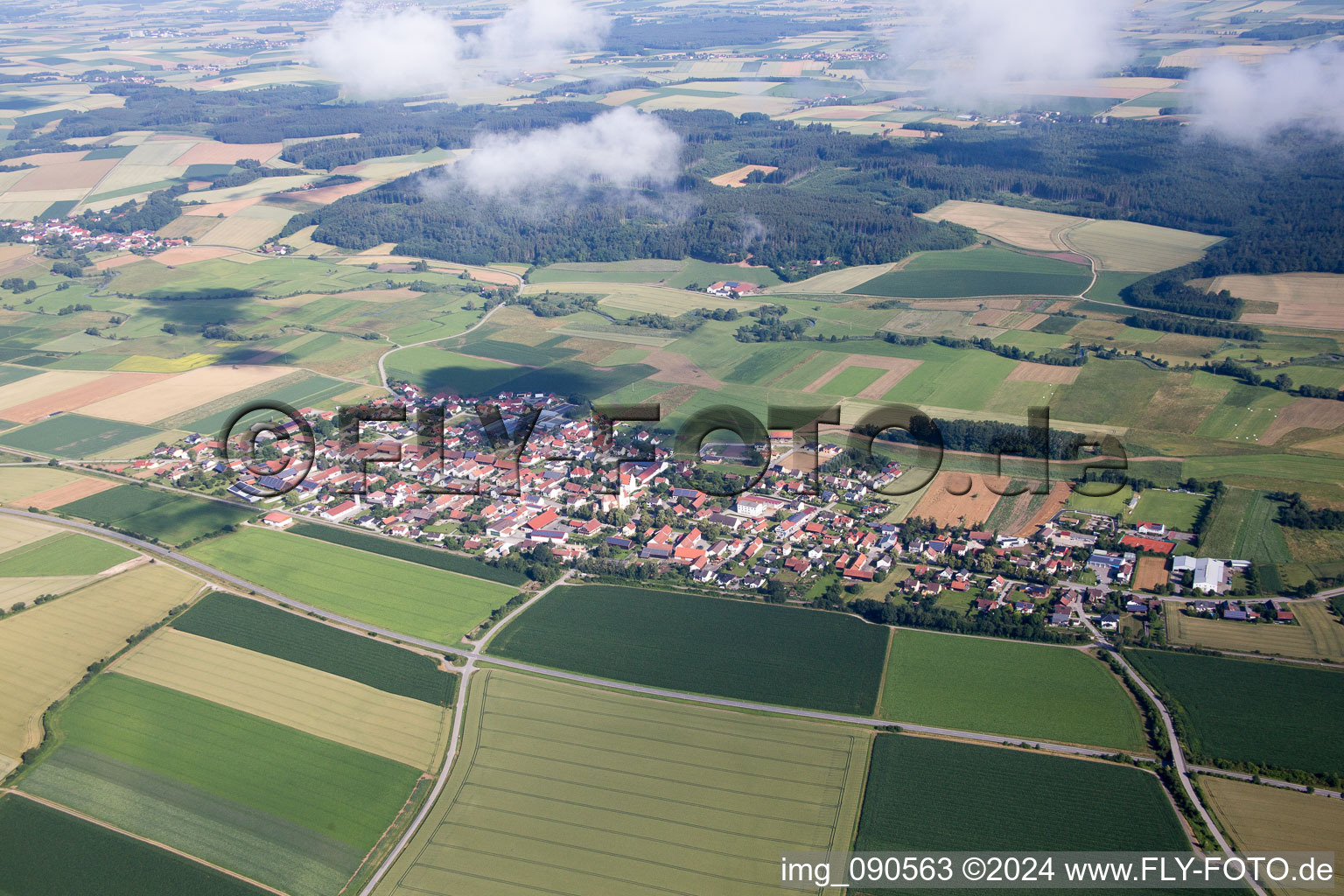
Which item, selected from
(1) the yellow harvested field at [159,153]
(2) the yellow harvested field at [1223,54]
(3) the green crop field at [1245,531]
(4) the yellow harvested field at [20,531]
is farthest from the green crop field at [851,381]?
(2) the yellow harvested field at [1223,54]

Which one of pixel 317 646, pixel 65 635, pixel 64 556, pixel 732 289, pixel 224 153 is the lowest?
pixel 317 646

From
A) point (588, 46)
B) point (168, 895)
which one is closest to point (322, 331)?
point (168, 895)

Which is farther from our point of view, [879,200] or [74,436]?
[879,200]

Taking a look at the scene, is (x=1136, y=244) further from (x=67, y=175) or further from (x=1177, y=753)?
(x=67, y=175)

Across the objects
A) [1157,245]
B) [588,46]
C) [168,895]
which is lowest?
[168,895]

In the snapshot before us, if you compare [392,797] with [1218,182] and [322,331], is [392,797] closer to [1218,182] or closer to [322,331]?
[322,331]

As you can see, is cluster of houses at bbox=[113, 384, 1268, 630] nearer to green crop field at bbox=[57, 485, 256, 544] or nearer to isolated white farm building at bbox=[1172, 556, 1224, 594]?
isolated white farm building at bbox=[1172, 556, 1224, 594]

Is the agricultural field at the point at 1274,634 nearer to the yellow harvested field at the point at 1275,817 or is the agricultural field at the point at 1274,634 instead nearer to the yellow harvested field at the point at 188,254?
the yellow harvested field at the point at 1275,817

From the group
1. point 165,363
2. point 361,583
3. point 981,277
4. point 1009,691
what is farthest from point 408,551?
point 981,277
